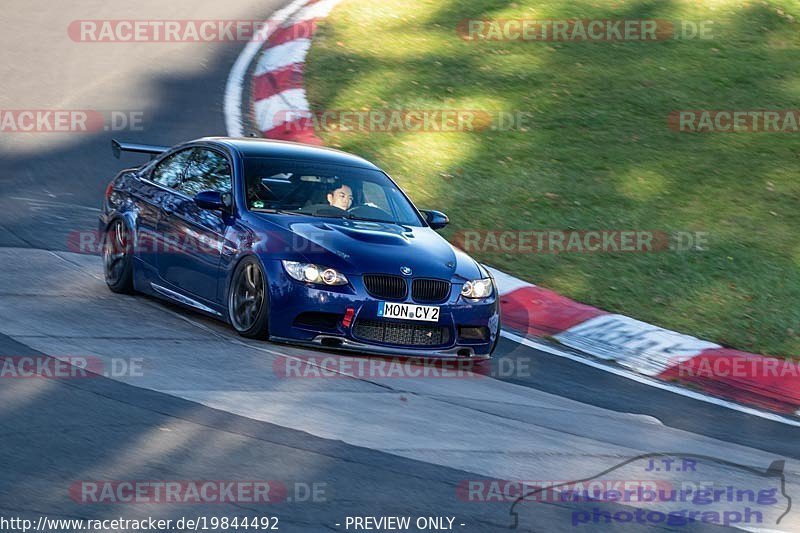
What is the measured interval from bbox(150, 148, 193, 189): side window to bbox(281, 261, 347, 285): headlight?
2.01m

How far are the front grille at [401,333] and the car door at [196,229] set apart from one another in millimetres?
1207

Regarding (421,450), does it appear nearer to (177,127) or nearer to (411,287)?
(411,287)

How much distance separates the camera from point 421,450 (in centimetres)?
671

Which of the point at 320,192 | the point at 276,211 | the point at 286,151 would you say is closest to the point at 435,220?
the point at 320,192

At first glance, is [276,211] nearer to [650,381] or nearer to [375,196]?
[375,196]

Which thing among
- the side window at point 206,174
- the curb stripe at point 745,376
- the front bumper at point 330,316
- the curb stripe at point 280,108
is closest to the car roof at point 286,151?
the side window at point 206,174

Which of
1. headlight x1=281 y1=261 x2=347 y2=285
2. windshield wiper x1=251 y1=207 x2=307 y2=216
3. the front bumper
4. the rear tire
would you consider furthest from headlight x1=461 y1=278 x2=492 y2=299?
the rear tire

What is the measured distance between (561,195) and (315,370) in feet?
20.4

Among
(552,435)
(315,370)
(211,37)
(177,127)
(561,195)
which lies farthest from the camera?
(211,37)

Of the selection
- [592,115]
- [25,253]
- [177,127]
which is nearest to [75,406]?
[25,253]

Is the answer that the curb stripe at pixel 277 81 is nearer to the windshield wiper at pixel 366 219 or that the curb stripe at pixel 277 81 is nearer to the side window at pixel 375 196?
the side window at pixel 375 196

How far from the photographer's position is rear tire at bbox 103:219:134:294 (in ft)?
33.7

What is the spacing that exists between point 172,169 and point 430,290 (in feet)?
9.14

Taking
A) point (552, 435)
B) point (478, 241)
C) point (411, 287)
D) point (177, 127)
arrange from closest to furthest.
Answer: point (552, 435) < point (411, 287) < point (478, 241) < point (177, 127)
